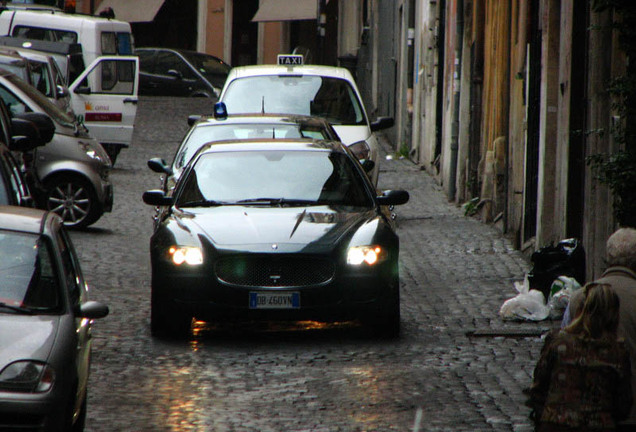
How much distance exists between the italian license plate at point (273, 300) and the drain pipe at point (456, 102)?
465 inches

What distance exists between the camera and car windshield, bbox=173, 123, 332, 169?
15.9 meters

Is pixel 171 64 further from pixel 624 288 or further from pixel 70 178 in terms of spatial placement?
pixel 624 288

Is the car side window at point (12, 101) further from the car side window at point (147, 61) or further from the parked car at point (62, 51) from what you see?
the car side window at point (147, 61)

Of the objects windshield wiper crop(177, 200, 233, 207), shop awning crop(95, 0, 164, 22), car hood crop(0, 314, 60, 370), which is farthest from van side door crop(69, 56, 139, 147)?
shop awning crop(95, 0, 164, 22)

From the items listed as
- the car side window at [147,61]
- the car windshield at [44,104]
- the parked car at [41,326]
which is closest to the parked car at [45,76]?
the car windshield at [44,104]

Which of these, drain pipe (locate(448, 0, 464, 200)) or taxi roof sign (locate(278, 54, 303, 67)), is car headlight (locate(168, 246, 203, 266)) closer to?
taxi roof sign (locate(278, 54, 303, 67))

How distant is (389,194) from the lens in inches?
480

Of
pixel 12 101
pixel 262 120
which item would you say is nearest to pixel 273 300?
pixel 262 120

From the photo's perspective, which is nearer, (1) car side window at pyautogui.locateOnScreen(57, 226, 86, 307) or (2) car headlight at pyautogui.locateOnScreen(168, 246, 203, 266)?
(1) car side window at pyautogui.locateOnScreen(57, 226, 86, 307)

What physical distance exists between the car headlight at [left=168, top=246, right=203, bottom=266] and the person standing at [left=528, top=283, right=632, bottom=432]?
523 cm

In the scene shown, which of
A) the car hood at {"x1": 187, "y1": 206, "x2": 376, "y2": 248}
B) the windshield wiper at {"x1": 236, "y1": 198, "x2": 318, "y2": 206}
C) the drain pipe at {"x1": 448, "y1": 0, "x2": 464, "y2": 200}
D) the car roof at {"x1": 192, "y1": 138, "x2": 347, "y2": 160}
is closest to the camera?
the car hood at {"x1": 187, "y1": 206, "x2": 376, "y2": 248}

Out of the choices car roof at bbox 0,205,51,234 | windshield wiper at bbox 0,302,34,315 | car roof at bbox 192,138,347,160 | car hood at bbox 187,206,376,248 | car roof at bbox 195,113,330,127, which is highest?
car roof at bbox 0,205,51,234

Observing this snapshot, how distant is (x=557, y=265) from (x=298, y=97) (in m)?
7.90

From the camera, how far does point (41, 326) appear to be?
732 cm
